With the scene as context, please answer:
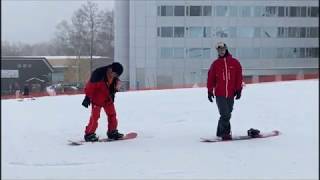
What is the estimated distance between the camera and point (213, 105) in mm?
13695

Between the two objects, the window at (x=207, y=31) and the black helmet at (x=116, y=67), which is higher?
the window at (x=207, y=31)

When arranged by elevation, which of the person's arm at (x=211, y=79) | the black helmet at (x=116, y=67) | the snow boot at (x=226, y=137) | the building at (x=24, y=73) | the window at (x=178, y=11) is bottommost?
the building at (x=24, y=73)

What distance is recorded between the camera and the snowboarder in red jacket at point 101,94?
8562 mm

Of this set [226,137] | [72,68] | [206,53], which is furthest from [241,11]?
[226,137]

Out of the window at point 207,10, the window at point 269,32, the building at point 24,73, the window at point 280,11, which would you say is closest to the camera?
the building at point 24,73

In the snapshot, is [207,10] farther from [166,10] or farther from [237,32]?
[166,10]

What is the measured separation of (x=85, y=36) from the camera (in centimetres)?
7456

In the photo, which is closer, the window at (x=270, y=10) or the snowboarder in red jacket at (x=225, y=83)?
the snowboarder in red jacket at (x=225, y=83)

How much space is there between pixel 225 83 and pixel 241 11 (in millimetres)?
62697

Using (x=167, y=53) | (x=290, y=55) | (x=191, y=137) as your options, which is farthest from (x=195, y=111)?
(x=290, y=55)

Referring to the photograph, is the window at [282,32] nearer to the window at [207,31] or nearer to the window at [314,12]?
the window at [314,12]

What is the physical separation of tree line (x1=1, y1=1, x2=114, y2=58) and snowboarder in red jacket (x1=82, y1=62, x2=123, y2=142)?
63.1m

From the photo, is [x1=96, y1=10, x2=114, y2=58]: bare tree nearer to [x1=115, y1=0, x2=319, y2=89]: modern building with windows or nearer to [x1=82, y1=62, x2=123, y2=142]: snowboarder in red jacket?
[x1=115, y1=0, x2=319, y2=89]: modern building with windows

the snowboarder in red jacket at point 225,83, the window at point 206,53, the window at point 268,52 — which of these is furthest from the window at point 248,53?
the snowboarder in red jacket at point 225,83
